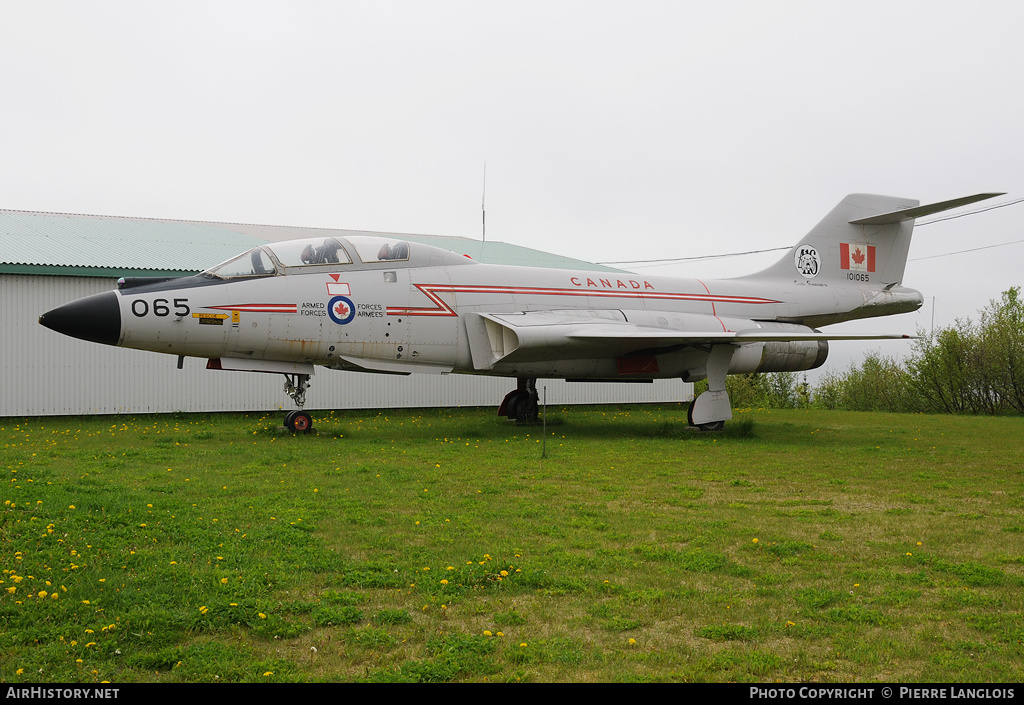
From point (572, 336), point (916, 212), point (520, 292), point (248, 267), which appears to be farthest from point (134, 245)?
point (916, 212)

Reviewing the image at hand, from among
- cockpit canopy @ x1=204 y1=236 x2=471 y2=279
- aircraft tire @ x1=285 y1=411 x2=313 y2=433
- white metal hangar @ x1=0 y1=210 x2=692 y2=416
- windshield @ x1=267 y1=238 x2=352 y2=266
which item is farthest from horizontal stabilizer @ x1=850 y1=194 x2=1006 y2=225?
aircraft tire @ x1=285 y1=411 x2=313 y2=433

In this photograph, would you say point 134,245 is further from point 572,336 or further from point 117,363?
point 572,336

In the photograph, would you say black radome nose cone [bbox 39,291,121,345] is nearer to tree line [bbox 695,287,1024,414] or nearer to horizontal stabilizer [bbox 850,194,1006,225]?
horizontal stabilizer [bbox 850,194,1006,225]

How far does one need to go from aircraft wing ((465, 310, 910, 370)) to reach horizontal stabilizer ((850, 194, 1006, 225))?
3303 millimetres

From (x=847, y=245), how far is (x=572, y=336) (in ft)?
26.5

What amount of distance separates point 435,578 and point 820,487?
5.24 metres

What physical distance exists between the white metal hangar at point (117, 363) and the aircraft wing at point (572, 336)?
7230mm

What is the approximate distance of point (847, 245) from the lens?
17.8 metres

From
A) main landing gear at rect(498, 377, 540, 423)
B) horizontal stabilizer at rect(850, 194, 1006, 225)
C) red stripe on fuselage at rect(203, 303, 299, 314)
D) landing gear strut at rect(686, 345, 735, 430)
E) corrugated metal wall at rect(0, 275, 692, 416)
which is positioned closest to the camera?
red stripe on fuselage at rect(203, 303, 299, 314)

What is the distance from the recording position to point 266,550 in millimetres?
5418

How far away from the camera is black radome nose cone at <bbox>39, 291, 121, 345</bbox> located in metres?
11.0

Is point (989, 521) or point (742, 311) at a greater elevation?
point (742, 311)
